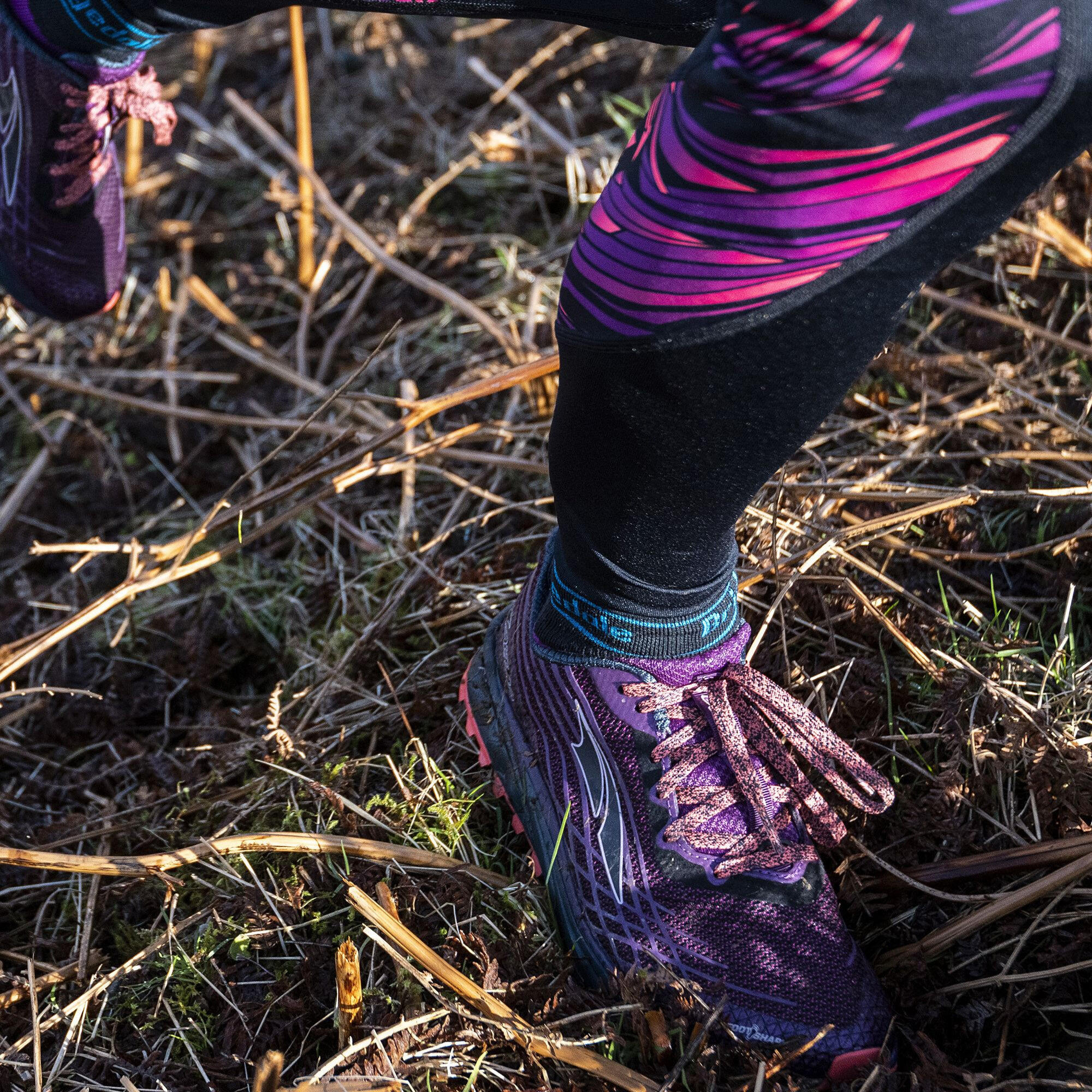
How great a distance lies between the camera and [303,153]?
84.3 inches

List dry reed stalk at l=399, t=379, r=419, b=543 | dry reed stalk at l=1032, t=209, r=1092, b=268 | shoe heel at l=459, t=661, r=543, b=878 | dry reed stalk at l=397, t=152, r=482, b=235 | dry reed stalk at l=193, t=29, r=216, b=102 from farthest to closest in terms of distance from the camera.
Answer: dry reed stalk at l=193, t=29, r=216, b=102
dry reed stalk at l=397, t=152, r=482, b=235
dry reed stalk at l=1032, t=209, r=1092, b=268
dry reed stalk at l=399, t=379, r=419, b=543
shoe heel at l=459, t=661, r=543, b=878

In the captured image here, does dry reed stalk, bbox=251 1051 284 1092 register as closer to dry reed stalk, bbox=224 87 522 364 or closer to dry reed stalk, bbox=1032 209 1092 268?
dry reed stalk, bbox=224 87 522 364

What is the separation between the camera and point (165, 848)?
1.28m

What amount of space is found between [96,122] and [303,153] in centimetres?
76

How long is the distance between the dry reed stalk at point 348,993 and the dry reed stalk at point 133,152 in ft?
7.46

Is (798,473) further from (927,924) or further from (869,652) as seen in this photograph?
(927,924)

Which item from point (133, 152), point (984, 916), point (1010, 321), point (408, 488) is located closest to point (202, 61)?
point (133, 152)

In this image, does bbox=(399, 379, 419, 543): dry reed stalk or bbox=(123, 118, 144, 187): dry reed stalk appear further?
bbox=(123, 118, 144, 187): dry reed stalk

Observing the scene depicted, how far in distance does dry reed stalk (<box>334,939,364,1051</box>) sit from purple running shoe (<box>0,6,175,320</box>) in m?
1.17

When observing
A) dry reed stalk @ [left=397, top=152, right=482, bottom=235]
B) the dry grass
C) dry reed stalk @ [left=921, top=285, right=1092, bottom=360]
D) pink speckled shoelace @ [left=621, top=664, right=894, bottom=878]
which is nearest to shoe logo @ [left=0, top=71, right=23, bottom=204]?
the dry grass

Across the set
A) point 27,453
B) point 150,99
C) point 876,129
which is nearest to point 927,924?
point 876,129

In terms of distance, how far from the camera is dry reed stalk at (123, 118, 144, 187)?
2.53 metres

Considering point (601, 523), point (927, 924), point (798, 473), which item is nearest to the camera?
point (601, 523)

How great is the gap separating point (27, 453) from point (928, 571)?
6.14 feet
